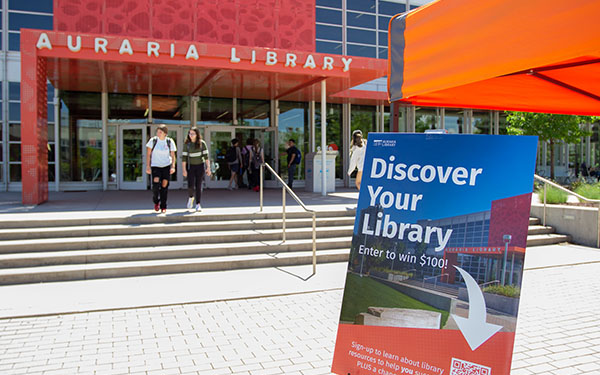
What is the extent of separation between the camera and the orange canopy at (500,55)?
7.71ft

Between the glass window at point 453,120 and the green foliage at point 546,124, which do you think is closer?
the green foliage at point 546,124

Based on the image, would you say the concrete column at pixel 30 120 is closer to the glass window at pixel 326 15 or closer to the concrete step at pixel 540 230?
the concrete step at pixel 540 230

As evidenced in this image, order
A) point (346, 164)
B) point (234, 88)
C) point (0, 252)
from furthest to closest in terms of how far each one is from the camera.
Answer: point (346, 164)
point (234, 88)
point (0, 252)

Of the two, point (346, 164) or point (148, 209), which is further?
point (346, 164)

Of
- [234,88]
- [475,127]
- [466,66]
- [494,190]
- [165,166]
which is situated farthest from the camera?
[475,127]

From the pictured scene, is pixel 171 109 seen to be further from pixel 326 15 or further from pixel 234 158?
pixel 326 15

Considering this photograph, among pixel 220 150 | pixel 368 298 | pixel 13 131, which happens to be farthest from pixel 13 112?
pixel 368 298

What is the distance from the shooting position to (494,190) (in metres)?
2.57

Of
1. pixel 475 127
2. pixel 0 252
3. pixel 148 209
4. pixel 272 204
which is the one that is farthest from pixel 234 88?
pixel 475 127

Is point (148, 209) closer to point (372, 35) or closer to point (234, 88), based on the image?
point (234, 88)

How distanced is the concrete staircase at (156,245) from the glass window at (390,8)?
555 inches

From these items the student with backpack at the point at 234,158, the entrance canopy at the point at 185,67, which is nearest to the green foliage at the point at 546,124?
the entrance canopy at the point at 185,67

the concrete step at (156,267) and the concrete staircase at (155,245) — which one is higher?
the concrete staircase at (155,245)

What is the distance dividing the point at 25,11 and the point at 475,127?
2000 cm
